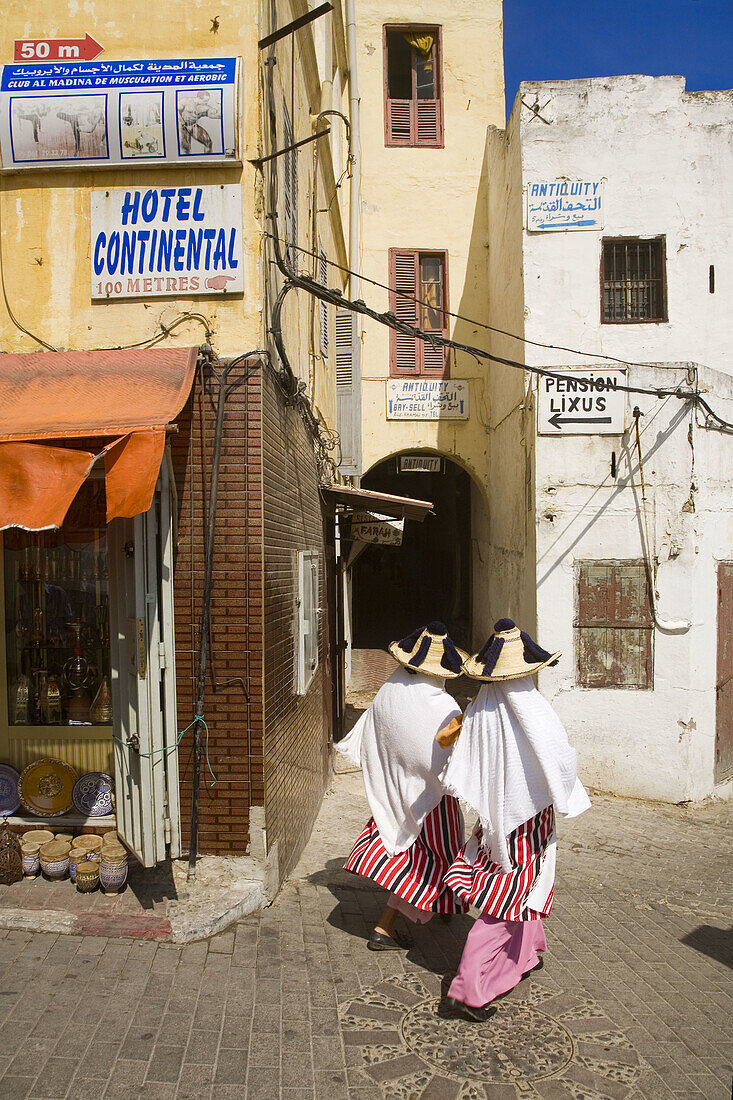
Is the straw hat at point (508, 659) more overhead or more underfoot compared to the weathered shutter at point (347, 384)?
more underfoot

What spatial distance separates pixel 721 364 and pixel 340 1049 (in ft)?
28.5

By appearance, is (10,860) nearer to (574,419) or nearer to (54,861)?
(54,861)

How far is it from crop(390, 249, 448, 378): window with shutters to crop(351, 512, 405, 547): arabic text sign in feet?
12.7

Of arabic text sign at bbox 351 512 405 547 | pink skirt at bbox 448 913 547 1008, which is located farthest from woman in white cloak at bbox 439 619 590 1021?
arabic text sign at bbox 351 512 405 547

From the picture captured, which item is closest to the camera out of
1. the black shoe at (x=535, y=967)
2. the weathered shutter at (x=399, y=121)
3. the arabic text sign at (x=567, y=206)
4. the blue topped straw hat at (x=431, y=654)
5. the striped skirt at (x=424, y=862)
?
the black shoe at (x=535, y=967)

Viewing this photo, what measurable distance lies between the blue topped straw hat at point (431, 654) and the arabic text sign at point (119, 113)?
10.4ft

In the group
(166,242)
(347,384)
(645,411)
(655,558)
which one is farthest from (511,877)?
(347,384)

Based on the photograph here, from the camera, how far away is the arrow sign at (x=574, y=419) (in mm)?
9195

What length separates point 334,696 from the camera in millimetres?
10039

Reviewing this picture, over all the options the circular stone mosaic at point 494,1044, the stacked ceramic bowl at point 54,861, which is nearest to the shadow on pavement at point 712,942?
the circular stone mosaic at point 494,1044

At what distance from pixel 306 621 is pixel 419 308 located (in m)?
8.45

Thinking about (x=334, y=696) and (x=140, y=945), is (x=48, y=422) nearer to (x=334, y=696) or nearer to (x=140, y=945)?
(x=140, y=945)

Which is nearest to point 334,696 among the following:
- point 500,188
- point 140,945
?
point 140,945

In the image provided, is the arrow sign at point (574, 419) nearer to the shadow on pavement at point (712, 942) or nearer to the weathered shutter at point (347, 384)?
the weathered shutter at point (347, 384)
